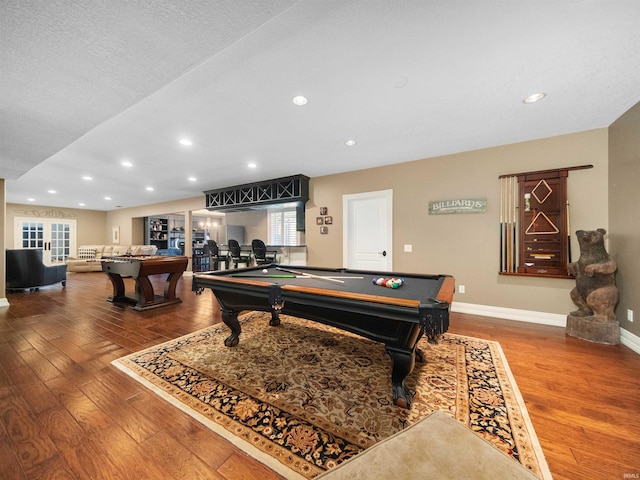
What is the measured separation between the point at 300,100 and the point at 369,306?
6.77 ft

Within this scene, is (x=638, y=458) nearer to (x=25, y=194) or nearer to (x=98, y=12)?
(x=98, y=12)

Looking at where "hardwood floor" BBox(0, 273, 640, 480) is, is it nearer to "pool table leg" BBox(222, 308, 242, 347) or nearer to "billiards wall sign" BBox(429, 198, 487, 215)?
"pool table leg" BBox(222, 308, 242, 347)

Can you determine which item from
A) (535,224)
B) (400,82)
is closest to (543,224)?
(535,224)

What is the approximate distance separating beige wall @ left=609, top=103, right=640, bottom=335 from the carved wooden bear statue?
0.12 metres

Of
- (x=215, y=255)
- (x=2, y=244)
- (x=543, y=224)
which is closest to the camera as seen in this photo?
(x=543, y=224)

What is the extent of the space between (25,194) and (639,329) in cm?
1311

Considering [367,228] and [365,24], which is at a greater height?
[365,24]

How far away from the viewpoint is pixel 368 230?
4.58 meters

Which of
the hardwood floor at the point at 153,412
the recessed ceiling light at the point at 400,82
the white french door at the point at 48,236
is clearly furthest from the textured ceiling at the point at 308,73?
the white french door at the point at 48,236

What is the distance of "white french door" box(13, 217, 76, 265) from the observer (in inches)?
341

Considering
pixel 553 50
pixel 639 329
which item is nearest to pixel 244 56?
pixel 553 50

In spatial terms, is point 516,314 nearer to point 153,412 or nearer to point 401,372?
point 401,372

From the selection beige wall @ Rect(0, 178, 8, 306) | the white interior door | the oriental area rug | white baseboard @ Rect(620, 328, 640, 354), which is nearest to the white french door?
beige wall @ Rect(0, 178, 8, 306)

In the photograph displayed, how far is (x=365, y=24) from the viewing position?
1.49m
